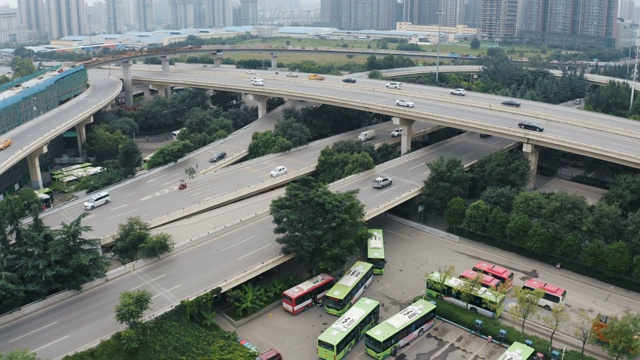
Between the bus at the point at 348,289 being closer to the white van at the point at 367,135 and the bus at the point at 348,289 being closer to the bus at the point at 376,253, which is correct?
the bus at the point at 376,253

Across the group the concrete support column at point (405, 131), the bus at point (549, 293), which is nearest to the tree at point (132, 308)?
the bus at point (549, 293)

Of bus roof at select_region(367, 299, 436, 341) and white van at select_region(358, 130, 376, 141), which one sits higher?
white van at select_region(358, 130, 376, 141)

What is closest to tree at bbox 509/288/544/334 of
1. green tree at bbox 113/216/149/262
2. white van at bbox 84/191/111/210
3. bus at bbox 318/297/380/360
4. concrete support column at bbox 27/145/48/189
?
bus at bbox 318/297/380/360

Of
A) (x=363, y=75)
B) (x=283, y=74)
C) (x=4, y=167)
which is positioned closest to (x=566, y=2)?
(x=363, y=75)

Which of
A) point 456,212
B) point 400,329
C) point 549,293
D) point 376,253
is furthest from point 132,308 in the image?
point 456,212

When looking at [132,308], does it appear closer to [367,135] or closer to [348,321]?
[348,321]

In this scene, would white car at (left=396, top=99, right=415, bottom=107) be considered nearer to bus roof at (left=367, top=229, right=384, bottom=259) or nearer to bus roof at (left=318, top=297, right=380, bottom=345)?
bus roof at (left=367, top=229, right=384, bottom=259)

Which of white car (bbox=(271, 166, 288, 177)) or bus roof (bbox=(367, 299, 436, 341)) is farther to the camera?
white car (bbox=(271, 166, 288, 177))
